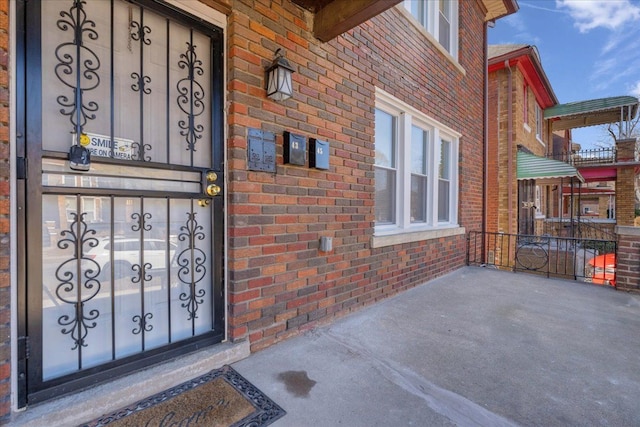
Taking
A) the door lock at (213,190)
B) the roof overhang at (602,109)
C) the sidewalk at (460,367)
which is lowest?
the sidewalk at (460,367)

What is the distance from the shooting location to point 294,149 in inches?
99.1

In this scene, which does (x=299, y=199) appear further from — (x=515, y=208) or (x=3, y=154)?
(x=515, y=208)

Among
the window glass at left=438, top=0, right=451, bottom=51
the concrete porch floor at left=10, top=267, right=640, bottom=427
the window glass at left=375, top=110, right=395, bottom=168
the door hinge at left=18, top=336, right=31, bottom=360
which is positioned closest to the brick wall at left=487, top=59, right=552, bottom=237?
the window glass at left=438, top=0, right=451, bottom=51

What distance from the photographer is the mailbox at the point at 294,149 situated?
2.48m

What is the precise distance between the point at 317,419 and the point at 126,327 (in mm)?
1293

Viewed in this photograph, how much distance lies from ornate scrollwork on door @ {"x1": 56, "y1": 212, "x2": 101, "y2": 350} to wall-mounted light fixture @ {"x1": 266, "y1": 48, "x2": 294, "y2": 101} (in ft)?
4.92

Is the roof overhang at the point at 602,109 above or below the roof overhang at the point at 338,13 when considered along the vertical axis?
above

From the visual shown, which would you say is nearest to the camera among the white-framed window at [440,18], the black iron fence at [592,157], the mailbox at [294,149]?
the mailbox at [294,149]

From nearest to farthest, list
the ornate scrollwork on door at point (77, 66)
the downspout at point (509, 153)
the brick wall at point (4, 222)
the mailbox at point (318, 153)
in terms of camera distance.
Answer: the brick wall at point (4, 222) → the ornate scrollwork on door at point (77, 66) → the mailbox at point (318, 153) → the downspout at point (509, 153)

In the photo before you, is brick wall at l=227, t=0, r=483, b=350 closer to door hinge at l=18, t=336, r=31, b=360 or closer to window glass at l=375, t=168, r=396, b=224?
window glass at l=375, t=168, r=396, b=224

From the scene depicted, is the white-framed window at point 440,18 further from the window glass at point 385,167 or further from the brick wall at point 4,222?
the brick wall at point 4,222

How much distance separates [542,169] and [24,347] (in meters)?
9.66

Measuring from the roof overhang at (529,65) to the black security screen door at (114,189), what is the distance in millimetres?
8654

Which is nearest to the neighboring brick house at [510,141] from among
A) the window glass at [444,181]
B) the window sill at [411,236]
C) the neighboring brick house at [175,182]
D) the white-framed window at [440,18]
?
the white-framed window at [440,18]
